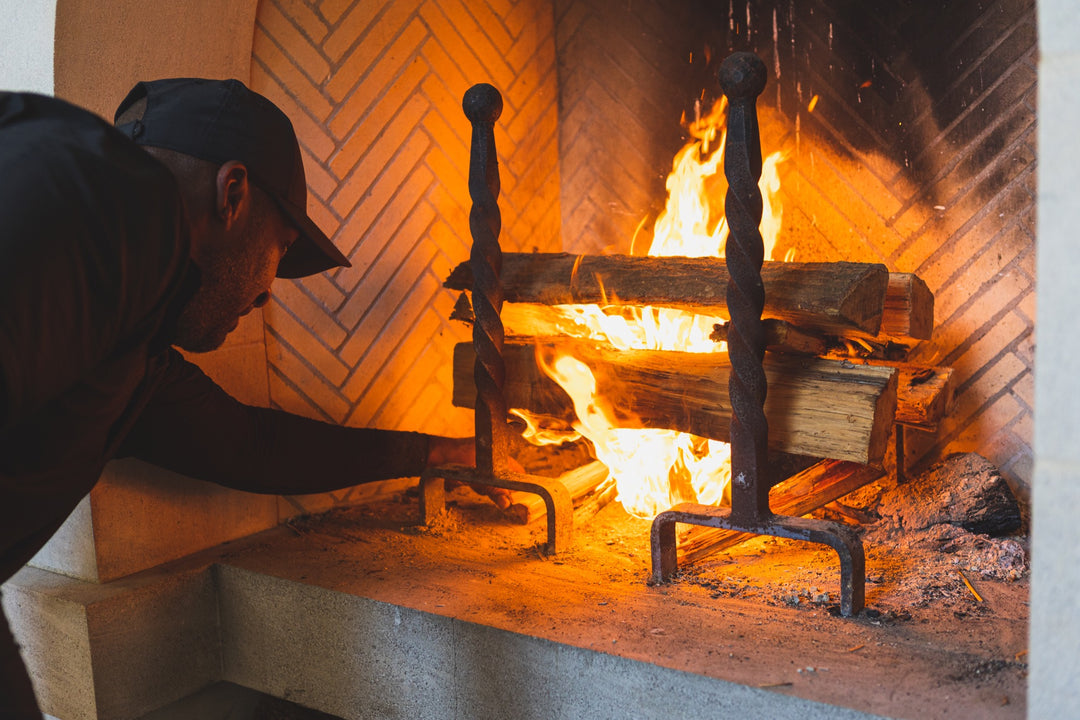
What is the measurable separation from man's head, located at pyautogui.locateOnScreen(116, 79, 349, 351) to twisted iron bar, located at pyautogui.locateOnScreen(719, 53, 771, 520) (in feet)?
3.03

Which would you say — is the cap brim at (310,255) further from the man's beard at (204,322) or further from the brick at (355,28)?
the brick at (355,28)

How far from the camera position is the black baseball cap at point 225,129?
67.4 inches

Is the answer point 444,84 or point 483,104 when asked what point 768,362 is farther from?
point 444,84

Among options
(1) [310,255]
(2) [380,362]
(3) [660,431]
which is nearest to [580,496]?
(3) [660,431]

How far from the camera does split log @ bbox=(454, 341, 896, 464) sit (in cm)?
205

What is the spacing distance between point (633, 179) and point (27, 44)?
2.02 m

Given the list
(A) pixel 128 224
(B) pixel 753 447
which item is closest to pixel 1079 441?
(B) pixel 753 447

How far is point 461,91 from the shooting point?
3.21 m

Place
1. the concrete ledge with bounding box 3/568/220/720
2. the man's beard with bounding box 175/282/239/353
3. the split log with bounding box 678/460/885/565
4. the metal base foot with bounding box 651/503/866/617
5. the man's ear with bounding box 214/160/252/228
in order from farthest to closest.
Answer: the split log with bounding box 678/460/885/565
the concrete ledge with bounding box 3/568/220/720
the metal base foot with bounding box 651/503/866/617
the man's beard with bounding box 175/282/239/353
the man's ear with bounding box 214/160/252/228

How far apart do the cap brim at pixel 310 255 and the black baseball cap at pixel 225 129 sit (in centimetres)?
3

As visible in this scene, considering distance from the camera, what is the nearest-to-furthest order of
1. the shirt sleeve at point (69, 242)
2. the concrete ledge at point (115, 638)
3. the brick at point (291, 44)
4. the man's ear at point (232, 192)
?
the shirt sleeve at point (69, 242) → the man's ear at point (232, 192) → the concrete ledge at point (115, 638) → the brick at point (291, 44)

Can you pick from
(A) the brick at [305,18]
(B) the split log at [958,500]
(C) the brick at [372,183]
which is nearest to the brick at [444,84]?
(C) the brick at [372,183]

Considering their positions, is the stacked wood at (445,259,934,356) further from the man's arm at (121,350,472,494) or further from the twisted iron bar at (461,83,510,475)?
the man's arm at (121,350,472,494)

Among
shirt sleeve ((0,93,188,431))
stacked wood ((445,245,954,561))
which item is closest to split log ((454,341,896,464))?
stacked wood ((445,245,954,561))
